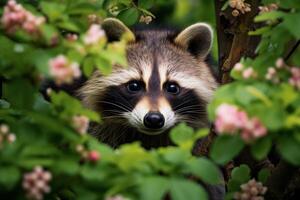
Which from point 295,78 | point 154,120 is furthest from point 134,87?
point 295,78

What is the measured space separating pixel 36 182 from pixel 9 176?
15 cm

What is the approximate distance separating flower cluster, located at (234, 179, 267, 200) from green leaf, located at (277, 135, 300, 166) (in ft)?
3.41

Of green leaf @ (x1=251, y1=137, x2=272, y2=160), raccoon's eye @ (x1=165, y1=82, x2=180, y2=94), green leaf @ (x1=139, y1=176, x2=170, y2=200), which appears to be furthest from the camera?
raccoon's eye @ (x1=165, y1=82, x2=180, y2=94)

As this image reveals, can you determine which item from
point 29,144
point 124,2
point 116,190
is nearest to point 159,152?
point 116,190

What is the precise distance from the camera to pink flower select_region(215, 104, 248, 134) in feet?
11.9

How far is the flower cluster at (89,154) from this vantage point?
3795mm

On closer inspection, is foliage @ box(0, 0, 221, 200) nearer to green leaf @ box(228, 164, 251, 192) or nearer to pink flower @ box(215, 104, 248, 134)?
pink flower @ box(215, 104, 248, 134)

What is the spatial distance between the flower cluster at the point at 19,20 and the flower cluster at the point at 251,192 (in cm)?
175

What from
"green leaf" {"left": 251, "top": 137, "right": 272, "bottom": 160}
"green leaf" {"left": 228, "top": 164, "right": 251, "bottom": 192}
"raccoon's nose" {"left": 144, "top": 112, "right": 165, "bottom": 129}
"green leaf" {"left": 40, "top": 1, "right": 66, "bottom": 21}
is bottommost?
"raccoon's nose" {"left": 144, "top": 112, "right": 165, "bottom": 129}

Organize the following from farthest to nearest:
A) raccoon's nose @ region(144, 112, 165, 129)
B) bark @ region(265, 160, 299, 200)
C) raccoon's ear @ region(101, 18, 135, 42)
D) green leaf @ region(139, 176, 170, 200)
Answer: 1. raccoon's ear @ region(101, 18, 135, 42)
2. raccoon's nose @ region(144, 112, 165, 129)
3. bark @ region(265, 160, 299, 200)
4. green leaf @ region(139, 176, 170, 200)

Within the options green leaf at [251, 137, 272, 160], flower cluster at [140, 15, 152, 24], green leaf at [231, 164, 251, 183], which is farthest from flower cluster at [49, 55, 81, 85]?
flower cluster at [140, 15, 152, 24]

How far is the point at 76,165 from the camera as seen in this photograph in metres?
3.72

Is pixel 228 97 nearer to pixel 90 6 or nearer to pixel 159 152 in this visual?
pixel 159 152

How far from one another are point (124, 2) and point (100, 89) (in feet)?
3.34
